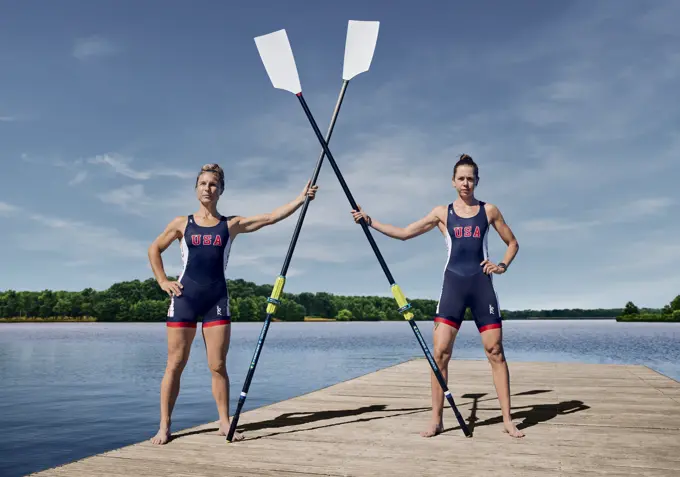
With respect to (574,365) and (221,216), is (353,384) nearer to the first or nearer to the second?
(221,216)

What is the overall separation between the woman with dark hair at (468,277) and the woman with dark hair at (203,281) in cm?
109

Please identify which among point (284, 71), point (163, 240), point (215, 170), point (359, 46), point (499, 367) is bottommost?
point (499, 367)

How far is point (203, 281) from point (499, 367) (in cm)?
251

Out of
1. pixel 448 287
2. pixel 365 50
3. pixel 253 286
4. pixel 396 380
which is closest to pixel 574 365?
pixel 396 380

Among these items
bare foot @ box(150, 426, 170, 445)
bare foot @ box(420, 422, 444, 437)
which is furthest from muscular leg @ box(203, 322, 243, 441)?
bare foot @ box(420, 422, 444, 437)

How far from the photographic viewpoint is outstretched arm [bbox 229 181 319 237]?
203 inches

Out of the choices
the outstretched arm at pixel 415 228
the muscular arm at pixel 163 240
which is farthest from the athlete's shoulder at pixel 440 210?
the muscular arm at pixel 163 240

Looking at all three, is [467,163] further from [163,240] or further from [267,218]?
[163,240]

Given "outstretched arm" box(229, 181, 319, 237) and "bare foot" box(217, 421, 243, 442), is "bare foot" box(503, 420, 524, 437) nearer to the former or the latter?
"bare foot" box(217, 421, 243, 442)

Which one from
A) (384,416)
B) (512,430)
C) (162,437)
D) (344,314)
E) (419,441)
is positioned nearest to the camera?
(162,437)

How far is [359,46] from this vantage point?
18.5 feet

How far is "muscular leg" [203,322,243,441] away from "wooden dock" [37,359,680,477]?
0.18 meters

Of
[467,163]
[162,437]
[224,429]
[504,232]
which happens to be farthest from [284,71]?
[162,437]

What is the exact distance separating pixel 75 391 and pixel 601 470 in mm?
14512
